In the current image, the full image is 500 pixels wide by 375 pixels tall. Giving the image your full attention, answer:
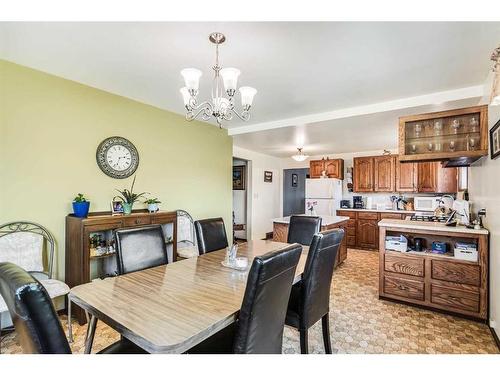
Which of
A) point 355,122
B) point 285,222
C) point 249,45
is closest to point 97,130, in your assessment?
point 249,45

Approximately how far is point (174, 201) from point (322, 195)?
3.65 meters

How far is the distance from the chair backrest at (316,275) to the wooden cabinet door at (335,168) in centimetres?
485

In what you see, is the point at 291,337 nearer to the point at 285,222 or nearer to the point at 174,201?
the point at 285,222

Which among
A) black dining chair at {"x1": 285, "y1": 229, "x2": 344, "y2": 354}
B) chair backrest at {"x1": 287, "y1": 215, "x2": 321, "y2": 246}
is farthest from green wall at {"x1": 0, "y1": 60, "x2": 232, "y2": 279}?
black dining chair at {"x1": 285, "y1": 229, "x2": 344, "y2": 354}

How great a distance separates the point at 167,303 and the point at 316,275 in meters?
0.97

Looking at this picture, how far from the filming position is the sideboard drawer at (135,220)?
2.88 m

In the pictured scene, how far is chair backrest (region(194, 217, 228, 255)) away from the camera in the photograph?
2551mm

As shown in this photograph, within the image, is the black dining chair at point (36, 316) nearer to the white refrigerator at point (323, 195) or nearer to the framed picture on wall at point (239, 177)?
the white refrigerator at point (323, 195)

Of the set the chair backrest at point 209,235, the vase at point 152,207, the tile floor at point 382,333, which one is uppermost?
the vase at point 152,207

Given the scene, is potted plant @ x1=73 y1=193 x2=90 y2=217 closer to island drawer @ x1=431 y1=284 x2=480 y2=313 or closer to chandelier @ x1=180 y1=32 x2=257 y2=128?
Result: chandelier @ x1=180 y1=32 x2=257 y2=128

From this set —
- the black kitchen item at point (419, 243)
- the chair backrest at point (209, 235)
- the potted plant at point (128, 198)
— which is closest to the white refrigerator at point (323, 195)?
the black kitchen item at point (419, 243)

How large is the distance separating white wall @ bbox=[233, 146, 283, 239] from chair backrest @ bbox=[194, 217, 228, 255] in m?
3.50

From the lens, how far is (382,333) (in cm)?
235
